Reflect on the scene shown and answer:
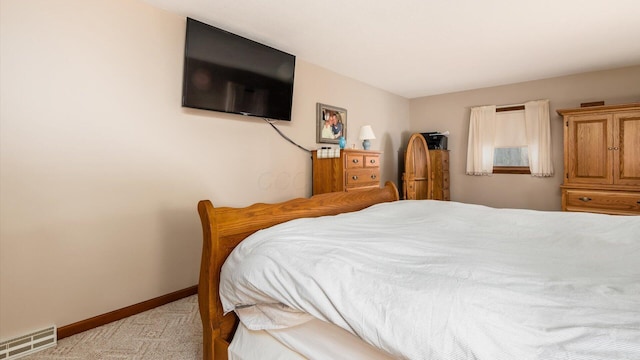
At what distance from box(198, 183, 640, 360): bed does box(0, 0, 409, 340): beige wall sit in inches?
49.1

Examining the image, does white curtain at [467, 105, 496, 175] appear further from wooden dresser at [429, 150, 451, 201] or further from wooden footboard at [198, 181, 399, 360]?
wooden footboard at [198, 181, 399, 360]

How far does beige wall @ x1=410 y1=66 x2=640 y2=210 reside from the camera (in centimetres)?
388

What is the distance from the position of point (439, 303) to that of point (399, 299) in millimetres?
111

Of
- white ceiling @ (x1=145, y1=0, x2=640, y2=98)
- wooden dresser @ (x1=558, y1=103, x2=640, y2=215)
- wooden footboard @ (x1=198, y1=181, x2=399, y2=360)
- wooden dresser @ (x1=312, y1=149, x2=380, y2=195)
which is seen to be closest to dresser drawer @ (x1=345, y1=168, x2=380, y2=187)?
wooden dresser @ (x1=312, y1=149, x2=380, y2=195)

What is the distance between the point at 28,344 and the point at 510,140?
561 cm

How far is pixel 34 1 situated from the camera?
183 cm

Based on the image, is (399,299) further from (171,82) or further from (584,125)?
(584,125)

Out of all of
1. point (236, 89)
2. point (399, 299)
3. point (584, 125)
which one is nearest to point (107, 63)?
point (236, 89)

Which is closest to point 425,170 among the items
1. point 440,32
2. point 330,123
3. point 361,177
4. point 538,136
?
point 538,136

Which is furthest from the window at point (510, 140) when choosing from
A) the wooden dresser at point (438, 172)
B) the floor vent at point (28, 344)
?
the floor vent at point (28, 344)

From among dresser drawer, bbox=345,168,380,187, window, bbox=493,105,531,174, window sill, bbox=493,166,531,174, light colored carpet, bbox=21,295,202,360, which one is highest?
window, bbox=493,105,531,174

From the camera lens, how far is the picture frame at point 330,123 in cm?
371

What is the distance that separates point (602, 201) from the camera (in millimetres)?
3504

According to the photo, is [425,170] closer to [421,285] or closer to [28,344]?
[421,285]
